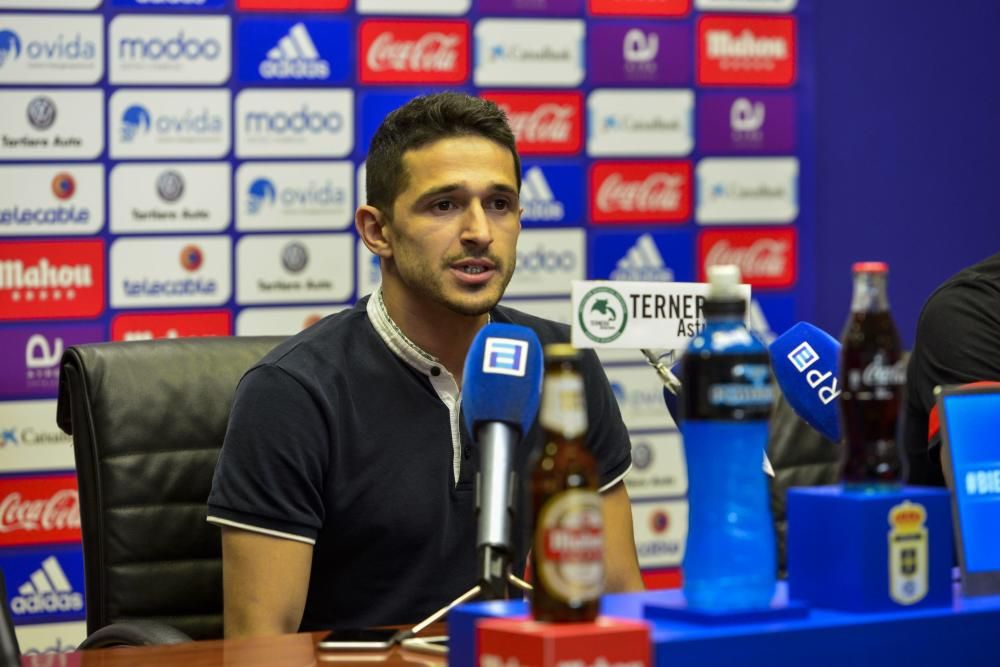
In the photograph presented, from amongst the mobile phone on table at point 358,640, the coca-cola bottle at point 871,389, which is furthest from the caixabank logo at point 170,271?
the coca-cola bottle at point 871,389

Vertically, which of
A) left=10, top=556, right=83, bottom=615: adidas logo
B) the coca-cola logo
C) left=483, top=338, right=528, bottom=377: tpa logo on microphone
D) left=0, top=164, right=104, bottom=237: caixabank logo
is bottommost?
left=10, top=556, right=83, bottom=615: adidas logo

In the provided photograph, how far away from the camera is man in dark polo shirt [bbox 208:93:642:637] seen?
209 cm

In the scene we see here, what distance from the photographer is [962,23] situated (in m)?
4.77

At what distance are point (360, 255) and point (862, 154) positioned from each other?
5.32ft

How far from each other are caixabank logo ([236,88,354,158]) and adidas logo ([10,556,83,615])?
46.4 inches

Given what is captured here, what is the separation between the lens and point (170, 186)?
13.1 feet

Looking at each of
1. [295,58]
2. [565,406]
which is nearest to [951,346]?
[565,406]

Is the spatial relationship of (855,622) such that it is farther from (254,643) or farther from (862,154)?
(862,154)

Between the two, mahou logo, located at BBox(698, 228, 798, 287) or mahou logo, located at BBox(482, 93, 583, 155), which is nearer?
mahou logo, located at BBox(482, 93, 583, 155)

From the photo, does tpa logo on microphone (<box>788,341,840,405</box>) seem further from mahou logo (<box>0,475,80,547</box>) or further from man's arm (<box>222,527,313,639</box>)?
mahou logo (<box>0,475,80,547</box>)

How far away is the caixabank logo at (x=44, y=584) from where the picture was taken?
3.87 metres

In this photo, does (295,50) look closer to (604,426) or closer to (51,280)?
(51,280)

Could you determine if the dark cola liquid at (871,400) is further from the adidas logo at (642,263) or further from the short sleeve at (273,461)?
the adidas logo at (642,263)

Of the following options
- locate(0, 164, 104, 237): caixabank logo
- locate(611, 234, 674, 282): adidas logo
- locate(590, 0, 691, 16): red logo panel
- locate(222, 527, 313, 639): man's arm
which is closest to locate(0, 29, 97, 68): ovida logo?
locate(0, 164, 104, 237): caixabank logo
